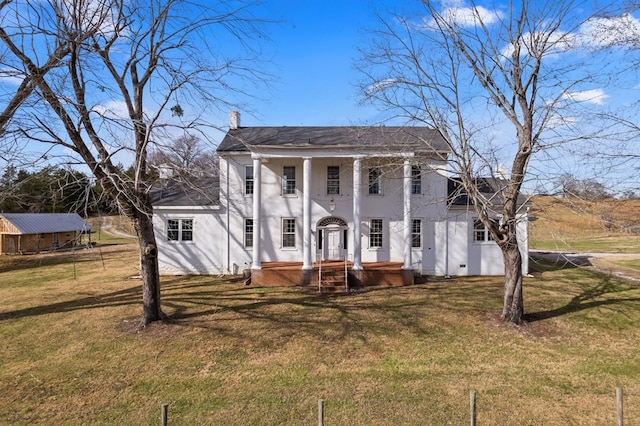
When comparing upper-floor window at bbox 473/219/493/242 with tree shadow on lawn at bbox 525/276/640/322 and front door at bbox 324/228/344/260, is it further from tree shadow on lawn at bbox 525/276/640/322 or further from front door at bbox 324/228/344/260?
front door at bbox 324/228/344/260

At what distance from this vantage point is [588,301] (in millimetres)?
14047

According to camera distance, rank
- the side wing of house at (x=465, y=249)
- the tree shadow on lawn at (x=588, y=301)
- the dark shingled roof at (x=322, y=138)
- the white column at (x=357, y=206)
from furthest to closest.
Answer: the side wing of house at (x=465, y=249)
the dark shingled roof at (x=322, y=138)
the white column at (x=357, y=206)
the tree shadow on lawn at (x=588, y=301)

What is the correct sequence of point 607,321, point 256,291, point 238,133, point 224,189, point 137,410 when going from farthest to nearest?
point 238,133 → point 224,189 → point 256,291 → point 607,321 → point 137,410

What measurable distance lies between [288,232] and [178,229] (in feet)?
20.0

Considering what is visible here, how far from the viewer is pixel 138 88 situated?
11227mm

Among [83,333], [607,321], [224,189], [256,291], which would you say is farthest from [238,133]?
[607,321]

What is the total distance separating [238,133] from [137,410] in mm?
17518

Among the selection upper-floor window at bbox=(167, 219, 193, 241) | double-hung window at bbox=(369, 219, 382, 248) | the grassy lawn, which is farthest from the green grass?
upper-floor window at bbox=(167, 219, 193, 241)

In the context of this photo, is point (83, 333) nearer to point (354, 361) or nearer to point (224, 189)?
point (354, 361)

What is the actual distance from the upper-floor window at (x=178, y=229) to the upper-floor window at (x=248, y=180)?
353cm

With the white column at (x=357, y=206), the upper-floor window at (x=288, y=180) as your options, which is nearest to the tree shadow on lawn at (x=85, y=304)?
the upper-floor window at (x=288, y=180)

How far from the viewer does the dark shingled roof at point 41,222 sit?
33.1m

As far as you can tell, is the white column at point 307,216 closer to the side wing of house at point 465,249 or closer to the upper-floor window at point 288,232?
the upper-floor window at point 288,232

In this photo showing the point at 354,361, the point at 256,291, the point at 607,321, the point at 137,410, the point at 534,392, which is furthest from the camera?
the point at 256,291
